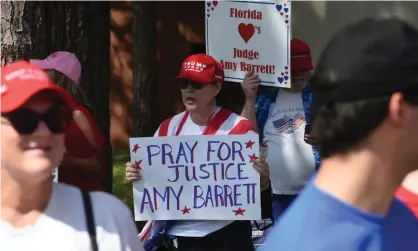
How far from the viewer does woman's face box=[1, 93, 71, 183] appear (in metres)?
2.07

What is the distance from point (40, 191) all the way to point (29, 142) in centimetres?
15

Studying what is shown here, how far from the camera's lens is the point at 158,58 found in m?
11.9

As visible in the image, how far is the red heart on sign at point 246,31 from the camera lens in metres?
A: 4.71

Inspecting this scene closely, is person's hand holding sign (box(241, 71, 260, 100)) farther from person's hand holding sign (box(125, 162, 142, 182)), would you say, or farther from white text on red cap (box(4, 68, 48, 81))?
white text on red cap (box(4, 68, 48, 81))

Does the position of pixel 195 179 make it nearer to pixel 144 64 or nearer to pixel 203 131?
pixel 203 131

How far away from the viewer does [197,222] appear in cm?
409

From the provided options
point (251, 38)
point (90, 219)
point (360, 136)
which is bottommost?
point (90, 219)

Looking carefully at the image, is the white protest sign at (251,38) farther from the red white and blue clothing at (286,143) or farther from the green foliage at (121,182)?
the green foliage at (121,182)

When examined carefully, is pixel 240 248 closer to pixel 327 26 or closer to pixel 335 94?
pixel 335 94

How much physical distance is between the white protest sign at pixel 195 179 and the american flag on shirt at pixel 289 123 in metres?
0.69

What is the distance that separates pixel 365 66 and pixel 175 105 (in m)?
10.1

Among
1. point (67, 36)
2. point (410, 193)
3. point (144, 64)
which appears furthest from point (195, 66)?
point (144, 64)

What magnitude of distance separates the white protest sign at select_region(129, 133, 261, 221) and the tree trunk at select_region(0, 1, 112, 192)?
994 millimetres

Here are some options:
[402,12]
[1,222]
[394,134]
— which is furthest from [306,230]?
[402,12]
